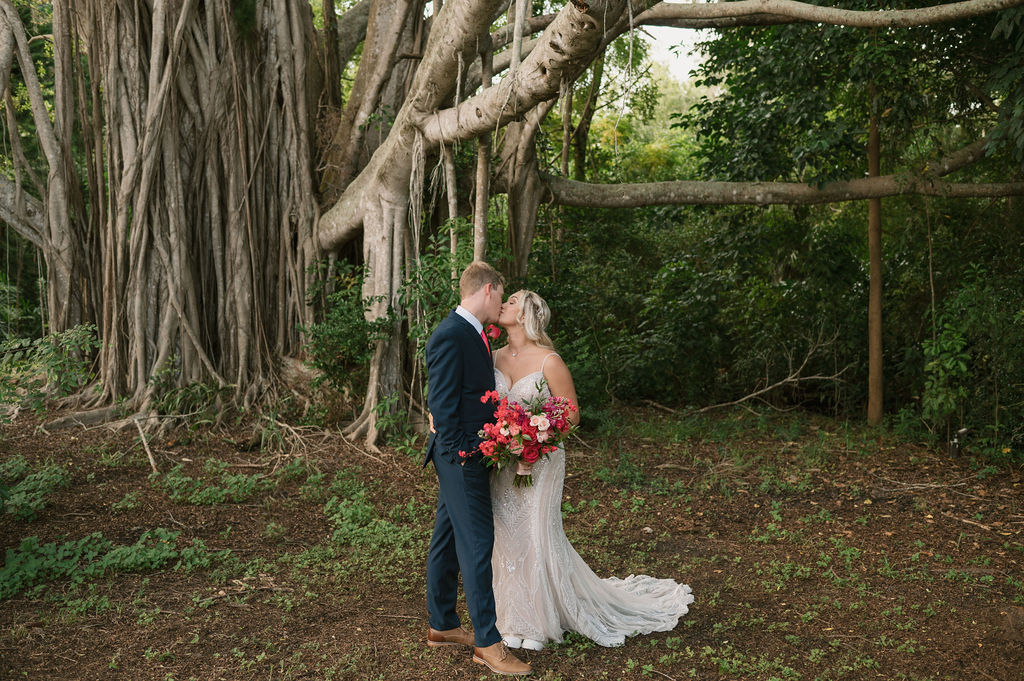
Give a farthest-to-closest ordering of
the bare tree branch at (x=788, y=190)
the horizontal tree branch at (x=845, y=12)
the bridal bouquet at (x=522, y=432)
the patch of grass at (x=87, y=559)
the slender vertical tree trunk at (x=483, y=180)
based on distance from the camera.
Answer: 1. the bare tree branch at (x=788, y=190)
2. the slender vertical tree trunk at (x=483, y=180)
3. the horizontal tree branch at (x=845, y=12)
4. the patch of grass at (x=87, y=559)
5. the bridal bouquet at (x=522, y=432)

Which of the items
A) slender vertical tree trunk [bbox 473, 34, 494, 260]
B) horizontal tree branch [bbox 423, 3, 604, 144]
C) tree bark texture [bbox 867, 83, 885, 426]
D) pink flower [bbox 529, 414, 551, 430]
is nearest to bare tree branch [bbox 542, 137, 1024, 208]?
tree bark texture [bbox 867, 83, 885, 426]

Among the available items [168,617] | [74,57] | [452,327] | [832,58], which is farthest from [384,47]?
[168,617]

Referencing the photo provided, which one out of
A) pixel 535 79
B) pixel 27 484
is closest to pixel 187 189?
pixel 27 484

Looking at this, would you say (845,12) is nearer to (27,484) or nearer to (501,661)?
(501,661)

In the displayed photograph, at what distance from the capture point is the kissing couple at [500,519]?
323 cm

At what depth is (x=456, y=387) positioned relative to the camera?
127 inches

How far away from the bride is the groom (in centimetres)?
16

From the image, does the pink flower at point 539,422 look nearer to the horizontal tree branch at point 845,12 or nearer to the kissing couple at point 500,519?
the kissing couple at point 500,519

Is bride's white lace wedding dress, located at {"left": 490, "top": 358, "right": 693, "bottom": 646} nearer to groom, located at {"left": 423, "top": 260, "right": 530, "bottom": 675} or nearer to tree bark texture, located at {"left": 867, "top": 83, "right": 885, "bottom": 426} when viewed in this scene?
groom, located at {"left": 423, "top": 260, "right": 530, "bottom": 675}

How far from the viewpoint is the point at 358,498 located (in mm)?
5508

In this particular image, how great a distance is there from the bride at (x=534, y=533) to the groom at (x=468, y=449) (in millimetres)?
162

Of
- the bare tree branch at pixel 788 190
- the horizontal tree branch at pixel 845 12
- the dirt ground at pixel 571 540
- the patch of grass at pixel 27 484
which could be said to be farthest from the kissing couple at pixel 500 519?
the bare tree branch at pixel 788 190

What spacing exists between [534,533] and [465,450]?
22.7 inches

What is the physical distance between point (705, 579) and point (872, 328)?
3986mm
